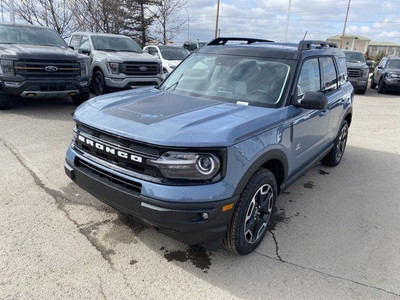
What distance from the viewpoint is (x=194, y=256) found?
2912 mm

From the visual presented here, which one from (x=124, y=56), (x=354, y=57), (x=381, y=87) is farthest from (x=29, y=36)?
(x=381, y=87)

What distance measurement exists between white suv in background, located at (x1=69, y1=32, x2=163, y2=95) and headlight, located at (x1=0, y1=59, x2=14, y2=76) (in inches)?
98.6

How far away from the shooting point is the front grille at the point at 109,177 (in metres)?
2.53

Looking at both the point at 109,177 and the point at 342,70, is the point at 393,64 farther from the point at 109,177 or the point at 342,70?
the point at 109,177

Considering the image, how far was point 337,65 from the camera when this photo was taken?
4922mm

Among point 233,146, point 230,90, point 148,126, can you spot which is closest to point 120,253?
point 148,126

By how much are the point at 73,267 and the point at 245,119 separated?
186 cm

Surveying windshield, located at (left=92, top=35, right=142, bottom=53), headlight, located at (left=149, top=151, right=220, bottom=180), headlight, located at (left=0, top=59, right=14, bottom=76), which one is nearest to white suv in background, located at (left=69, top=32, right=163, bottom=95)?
windshield, located at (left=92, top=35, right=142, bottom=53)

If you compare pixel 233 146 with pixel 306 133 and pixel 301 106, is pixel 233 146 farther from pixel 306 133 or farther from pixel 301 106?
pixel 306 133

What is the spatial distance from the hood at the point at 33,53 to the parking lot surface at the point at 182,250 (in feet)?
10.3

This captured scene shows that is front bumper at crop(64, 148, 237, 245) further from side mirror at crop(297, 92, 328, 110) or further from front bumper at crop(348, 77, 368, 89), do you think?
front bumper at crop(348, 77, 368, 89)

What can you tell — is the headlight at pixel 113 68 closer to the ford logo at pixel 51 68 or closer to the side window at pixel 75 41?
the ford logo at pixel 51 68

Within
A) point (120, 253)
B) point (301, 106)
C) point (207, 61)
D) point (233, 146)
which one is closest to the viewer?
point (233, 146)

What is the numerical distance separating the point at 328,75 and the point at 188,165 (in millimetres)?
3011
